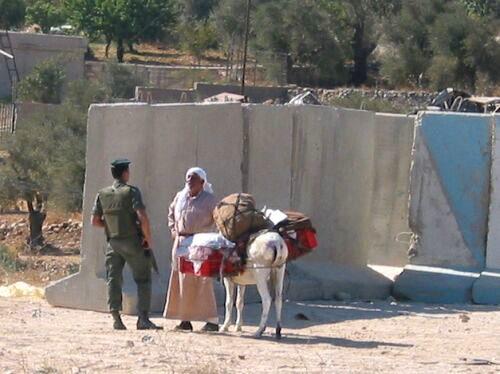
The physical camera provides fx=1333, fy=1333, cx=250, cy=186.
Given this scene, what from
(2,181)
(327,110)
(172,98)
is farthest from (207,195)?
(172,98)

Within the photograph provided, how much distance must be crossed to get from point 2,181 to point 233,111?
18.3m

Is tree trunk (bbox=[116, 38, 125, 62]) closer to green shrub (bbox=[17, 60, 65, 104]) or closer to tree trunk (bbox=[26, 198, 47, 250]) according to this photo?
green shrub (bbox=[17, 60, 65, 104])

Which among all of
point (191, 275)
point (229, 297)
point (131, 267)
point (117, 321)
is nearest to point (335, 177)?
point (191, 275)

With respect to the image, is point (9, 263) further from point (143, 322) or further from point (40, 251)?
point (143, 322)

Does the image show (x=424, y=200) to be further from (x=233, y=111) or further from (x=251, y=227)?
(x=251, y=227)

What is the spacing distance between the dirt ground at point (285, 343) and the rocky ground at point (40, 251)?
4.63m

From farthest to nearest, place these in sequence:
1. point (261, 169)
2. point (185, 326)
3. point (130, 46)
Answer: point (130, 46) → point (261, 169) → point (185, 326)

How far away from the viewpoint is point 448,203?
15016 millimetres

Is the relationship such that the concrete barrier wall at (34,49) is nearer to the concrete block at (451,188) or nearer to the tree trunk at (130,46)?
the tree trunk at (130,46)

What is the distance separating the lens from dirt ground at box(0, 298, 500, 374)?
9633mm

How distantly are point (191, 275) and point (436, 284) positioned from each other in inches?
152

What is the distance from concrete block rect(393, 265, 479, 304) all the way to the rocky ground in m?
4.88

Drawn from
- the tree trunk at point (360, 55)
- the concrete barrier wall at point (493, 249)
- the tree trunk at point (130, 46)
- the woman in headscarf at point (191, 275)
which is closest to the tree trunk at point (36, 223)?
the concrete barrier wall at point (493, 249)

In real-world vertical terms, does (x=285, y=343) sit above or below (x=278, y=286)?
below
